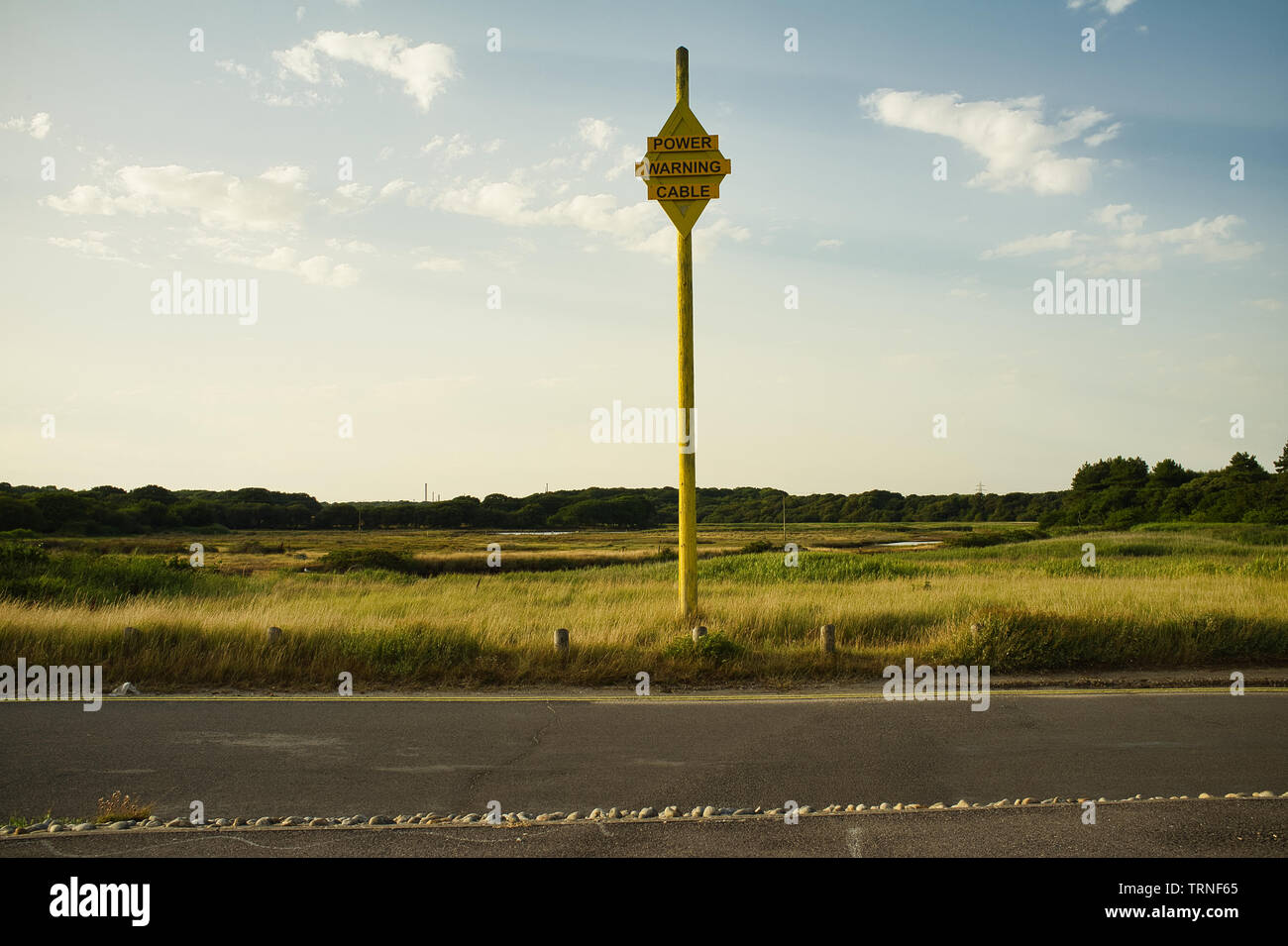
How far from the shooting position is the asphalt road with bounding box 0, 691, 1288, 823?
598cm

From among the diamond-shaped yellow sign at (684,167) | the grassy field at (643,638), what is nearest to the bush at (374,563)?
the grassy field at (643,638)

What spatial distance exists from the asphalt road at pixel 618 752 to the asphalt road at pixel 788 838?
45 centimetres

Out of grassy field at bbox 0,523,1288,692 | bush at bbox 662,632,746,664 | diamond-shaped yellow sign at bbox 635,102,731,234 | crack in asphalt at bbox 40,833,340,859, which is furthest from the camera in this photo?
diamond-shaped yellow sign at bbox 635,102,731,234

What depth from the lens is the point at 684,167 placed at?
13.3 m

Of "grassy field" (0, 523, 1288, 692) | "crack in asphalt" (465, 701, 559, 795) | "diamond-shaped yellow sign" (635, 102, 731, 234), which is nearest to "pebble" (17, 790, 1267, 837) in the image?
"crack in asphalt" (465, 701, 559, 795)

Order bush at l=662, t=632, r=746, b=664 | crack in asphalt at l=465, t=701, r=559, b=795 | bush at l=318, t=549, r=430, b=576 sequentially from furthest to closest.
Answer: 1. bush at l=318, t=549, r=430, b=576
2. bush at l=662, t=632, r=746, b=664
3. crack in asphalt at l=465, t=701, r=559, b=795

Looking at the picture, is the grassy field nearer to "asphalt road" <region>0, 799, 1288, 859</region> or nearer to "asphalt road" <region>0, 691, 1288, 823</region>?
"asphalt road" <region>0, 691, 1288, 823</region>

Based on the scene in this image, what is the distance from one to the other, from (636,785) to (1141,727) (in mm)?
5226

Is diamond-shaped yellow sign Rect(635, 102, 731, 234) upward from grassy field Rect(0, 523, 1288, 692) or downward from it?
upward

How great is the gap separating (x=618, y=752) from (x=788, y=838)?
2.77m

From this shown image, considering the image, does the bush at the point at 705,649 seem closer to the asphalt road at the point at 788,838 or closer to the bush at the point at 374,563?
the asphalt road at the point at 788,838

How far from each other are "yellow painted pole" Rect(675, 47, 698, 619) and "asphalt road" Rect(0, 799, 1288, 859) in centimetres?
842

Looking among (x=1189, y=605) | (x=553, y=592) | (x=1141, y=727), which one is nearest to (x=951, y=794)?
(x=1141, y=727)

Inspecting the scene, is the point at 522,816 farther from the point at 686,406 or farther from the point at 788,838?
the point at 686,406
